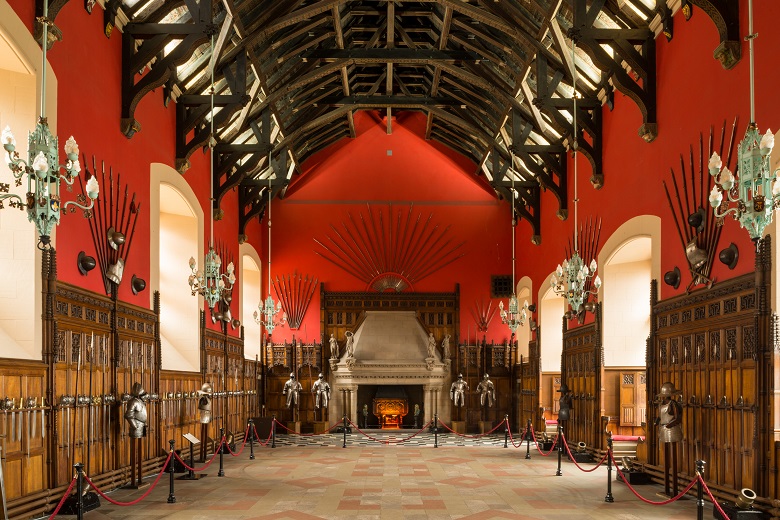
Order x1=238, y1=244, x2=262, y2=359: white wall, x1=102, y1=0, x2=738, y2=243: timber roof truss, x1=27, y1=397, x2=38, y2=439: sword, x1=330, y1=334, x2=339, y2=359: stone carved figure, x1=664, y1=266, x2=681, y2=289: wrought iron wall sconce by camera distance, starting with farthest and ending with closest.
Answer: x1=238, y1=244, x2=262, y2=359: white wall
x1=330, y1=334, x2=339, y2=359: stone carved figure
x1=102, y1=0, x2=738, y2=243: timber roof truss
x1=664, y1=266, x2=681, y2=289: wrought iron wall sconce
x1=27, y1=397, x2=38, y2=439: sword

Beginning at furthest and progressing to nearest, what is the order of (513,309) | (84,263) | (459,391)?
(459,391) → (513,309) → (84,263)

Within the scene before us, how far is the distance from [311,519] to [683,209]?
556cm

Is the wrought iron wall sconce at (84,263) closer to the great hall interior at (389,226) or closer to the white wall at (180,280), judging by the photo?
the great hall interior at (389,226)

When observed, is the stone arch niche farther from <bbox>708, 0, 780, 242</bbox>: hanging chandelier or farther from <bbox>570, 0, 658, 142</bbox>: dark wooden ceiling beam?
<bbox>708, 0, 780, 242</bbox>: hanging chandelier

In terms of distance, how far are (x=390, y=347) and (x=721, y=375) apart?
489 inches

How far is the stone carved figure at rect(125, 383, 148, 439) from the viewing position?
9570 mm

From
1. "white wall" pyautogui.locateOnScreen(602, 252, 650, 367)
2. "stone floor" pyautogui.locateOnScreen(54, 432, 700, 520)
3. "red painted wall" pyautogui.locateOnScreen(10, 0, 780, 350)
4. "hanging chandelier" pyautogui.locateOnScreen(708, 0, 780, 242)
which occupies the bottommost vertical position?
"stone floor" pyautogui.locateOnScreen(54, 432, 700, 520)

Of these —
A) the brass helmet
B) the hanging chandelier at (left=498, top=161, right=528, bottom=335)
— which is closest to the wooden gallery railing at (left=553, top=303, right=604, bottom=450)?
the hanging chandelier at (left=498, top=161, right=528, bottom=335)

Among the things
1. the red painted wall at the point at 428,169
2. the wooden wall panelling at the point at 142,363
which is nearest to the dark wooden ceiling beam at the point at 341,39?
the red painted wall at the point at 428,169

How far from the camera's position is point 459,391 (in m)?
19.7

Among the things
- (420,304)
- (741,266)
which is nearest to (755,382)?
(741,266)

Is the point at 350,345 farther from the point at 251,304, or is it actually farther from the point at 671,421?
the point at 671,421

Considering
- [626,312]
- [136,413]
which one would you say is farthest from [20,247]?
[626,312]

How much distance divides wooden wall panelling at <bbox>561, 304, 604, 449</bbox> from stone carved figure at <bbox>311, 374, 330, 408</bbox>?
247 inches
